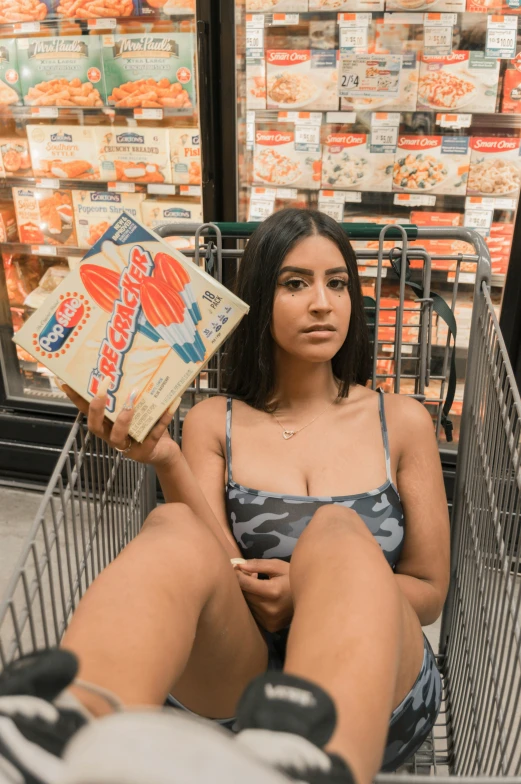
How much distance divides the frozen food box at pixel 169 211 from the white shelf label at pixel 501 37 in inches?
46.9

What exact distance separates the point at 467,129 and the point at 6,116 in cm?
182

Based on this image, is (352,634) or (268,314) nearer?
(352,634)

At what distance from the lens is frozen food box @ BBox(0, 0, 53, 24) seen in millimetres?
2467

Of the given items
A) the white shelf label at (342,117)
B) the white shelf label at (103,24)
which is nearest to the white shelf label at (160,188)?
the white shelf label at (103,24)

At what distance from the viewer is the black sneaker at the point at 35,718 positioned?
1.55 feet

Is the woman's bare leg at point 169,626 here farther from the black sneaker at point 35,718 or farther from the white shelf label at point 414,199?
the white shelf label at point 414,199

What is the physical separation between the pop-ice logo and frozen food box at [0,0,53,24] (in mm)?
2019

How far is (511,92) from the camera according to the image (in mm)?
2215

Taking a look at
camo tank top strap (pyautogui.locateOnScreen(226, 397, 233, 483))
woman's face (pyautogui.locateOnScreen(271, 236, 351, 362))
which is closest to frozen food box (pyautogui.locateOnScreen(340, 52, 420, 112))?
woman's face (pyautogui.locateOnScreen(271, 236, 351, 362))

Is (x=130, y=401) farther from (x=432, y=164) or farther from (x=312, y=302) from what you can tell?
(x=432, y=164)

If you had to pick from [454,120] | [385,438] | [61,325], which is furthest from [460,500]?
[454,120]

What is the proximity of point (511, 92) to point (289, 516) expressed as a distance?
180 cm

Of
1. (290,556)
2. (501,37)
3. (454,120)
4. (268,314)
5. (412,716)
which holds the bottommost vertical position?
(412,716)

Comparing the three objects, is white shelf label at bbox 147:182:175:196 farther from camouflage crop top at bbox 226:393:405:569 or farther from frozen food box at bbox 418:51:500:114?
camouflage crop top at bbox 226:393:405:569
